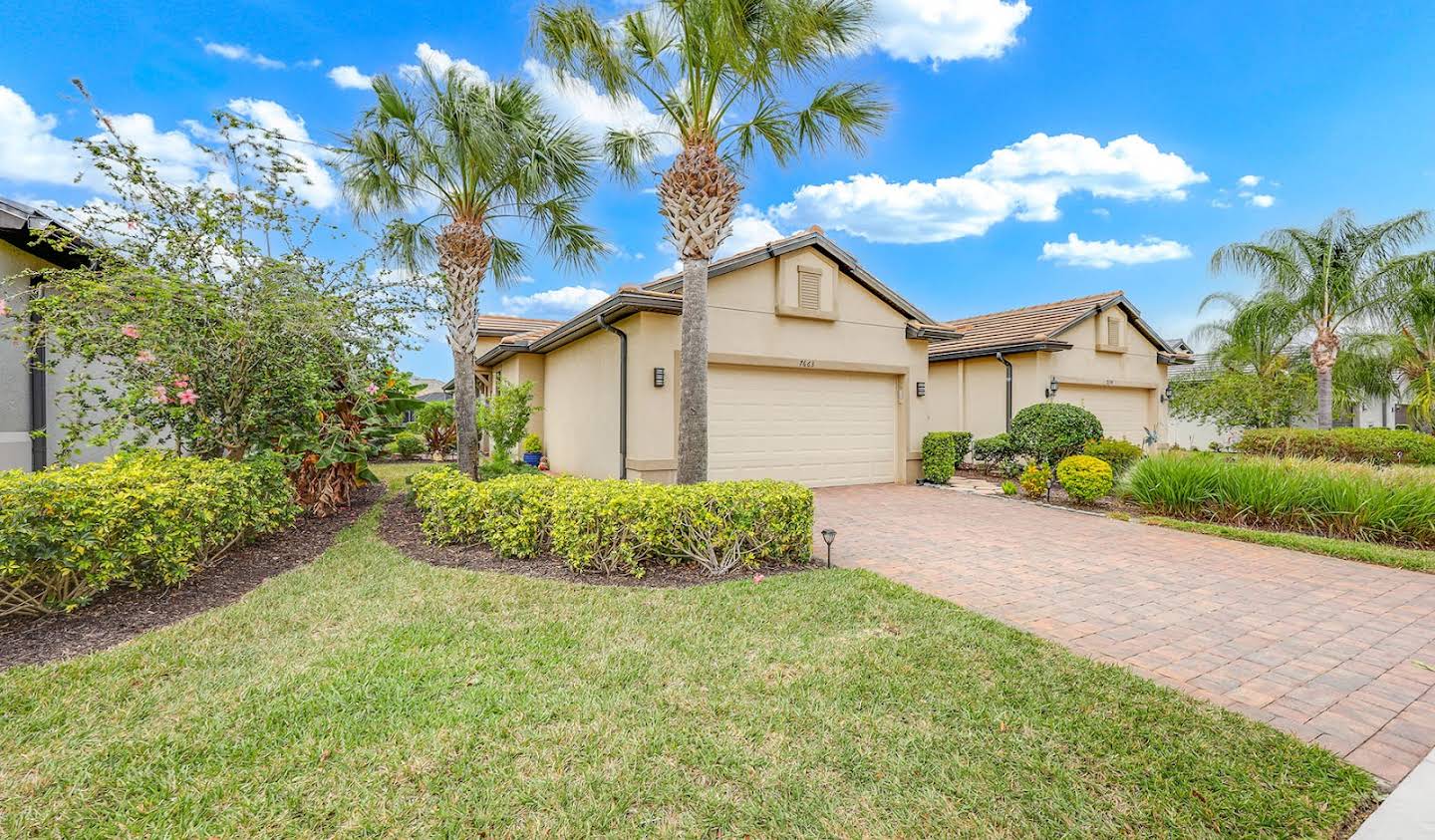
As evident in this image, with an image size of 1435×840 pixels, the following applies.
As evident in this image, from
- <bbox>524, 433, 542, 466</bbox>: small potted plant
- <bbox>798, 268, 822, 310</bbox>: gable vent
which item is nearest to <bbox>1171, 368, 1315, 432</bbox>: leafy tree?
<bbox>798, 268, 822, 310</bbox>: gable vent

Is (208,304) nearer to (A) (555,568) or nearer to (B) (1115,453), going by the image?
(A) (555,568)

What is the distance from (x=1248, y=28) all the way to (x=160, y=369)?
59.8 ft

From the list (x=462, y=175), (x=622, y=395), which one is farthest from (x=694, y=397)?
(x=462, y=175)

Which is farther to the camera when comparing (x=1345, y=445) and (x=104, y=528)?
(x=1345, y=445)

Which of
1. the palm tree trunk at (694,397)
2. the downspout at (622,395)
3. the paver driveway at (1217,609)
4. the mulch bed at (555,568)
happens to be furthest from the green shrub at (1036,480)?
the downspout at (622,395)

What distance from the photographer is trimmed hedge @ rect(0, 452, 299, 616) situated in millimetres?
4152

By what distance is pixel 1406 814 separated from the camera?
2.43 meters

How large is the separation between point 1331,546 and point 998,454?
6.73 meters

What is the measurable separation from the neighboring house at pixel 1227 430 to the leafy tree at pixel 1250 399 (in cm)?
83

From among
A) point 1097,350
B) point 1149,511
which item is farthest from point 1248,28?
point 1149,511

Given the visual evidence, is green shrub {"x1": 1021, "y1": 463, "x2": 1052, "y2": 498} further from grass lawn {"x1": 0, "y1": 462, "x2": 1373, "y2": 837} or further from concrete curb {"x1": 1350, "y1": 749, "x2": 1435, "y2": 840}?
concrete curb {"x1": 1350, "y1": 749, "x2": 1435, "y2": 840}

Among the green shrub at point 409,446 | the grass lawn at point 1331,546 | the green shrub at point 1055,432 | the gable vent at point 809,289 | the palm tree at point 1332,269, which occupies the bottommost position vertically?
the grass lawn at point 1331,546

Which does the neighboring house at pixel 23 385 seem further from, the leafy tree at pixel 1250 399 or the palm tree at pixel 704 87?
the leafy tree at pixel 1250 399

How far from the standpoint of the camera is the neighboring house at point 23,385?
7.35 metres
